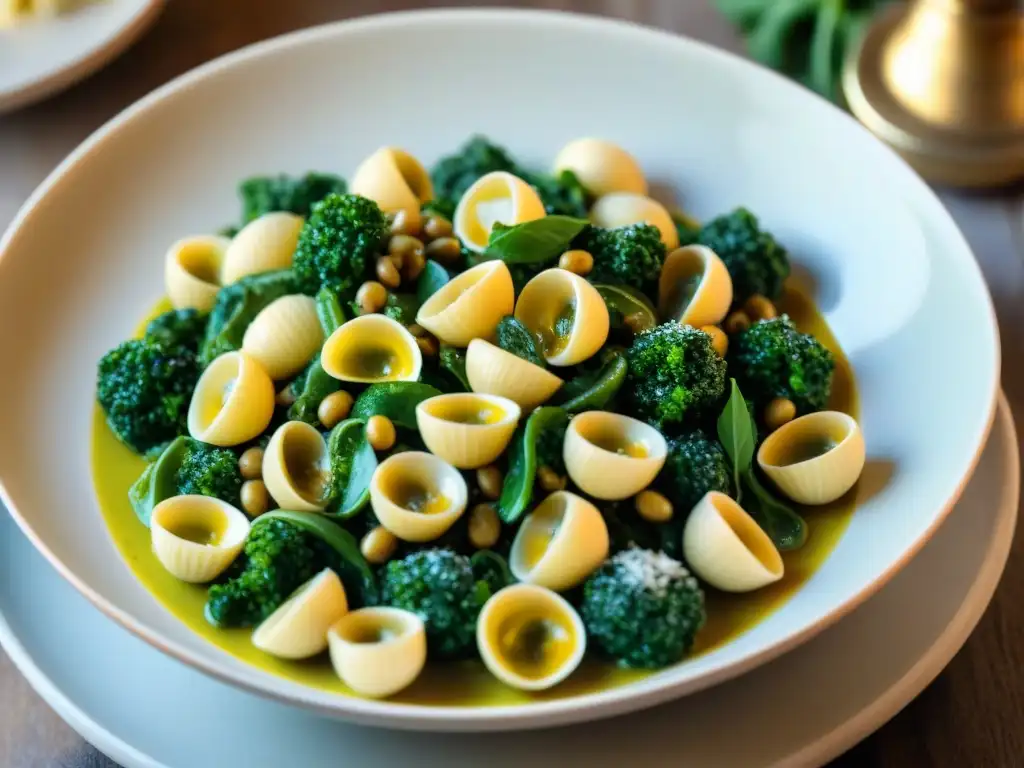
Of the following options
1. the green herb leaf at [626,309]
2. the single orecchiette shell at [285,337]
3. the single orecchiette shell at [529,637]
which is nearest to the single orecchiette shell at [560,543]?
the single orecchiette shell at [529,637]

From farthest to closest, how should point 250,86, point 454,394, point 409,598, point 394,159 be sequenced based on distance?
point 250,86
point 394,159
point 454,394
point 409,598

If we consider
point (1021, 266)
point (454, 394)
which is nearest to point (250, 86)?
point (454, 394)

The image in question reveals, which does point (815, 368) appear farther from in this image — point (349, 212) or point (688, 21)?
point (688, 21)

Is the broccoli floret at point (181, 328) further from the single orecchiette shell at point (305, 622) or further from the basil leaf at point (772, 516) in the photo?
the basil leaf at point (772, 516)

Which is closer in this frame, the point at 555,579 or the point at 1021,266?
the point at 555,579

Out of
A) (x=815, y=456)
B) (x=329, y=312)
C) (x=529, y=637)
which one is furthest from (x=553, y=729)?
(x=329, y=312)

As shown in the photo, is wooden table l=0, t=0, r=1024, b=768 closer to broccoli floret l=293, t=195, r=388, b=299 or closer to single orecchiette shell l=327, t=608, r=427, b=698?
single orecchiette shell l=327, t=608, r=427, b=698

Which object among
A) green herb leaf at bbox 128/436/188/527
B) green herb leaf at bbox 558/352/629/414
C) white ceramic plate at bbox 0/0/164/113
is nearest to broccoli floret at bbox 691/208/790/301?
green herb leaf at bbox 558/352/629/414
